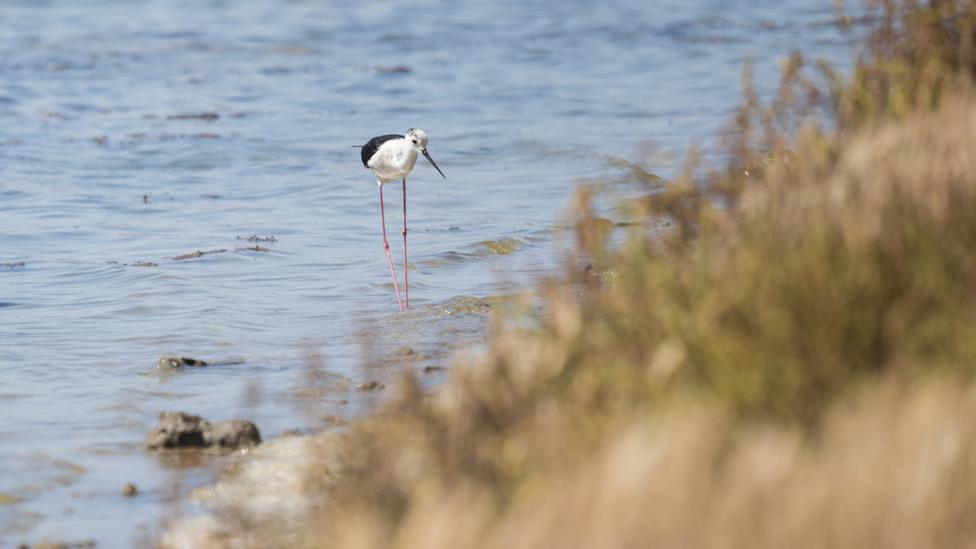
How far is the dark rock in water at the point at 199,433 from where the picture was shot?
20.5 ft

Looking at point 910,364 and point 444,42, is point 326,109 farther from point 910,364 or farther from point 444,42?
point 910,364

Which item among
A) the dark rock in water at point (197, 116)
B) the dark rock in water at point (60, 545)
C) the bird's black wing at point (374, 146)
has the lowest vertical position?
the dark rock in water at point (60, 545)

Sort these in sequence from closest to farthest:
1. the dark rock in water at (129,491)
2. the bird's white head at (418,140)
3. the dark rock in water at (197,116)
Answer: the dark rock in water at (129,491)
the bird's white head at (418,140)
the dark rock in water at (197,116)

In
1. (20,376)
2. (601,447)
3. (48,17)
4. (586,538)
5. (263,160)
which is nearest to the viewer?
(586,538)

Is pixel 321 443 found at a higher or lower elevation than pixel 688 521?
lower

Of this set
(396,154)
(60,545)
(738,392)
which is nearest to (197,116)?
(396,154)

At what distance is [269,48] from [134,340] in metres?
15.7

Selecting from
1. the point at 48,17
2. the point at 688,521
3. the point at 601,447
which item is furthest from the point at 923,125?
the point at 48,17

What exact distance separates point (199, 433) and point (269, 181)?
8.40 metres

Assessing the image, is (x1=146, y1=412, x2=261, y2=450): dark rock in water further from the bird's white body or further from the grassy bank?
the bird's white body

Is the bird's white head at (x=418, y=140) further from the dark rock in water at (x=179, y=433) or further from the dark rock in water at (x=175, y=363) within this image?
the dark rock in water at (x=179, y=433)

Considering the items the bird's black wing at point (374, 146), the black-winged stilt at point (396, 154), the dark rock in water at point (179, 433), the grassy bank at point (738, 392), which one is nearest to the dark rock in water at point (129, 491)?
the dark rock in water at point (179, 433)

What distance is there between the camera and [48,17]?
2694 cm

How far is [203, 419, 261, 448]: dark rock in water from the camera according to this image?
6230 mm
